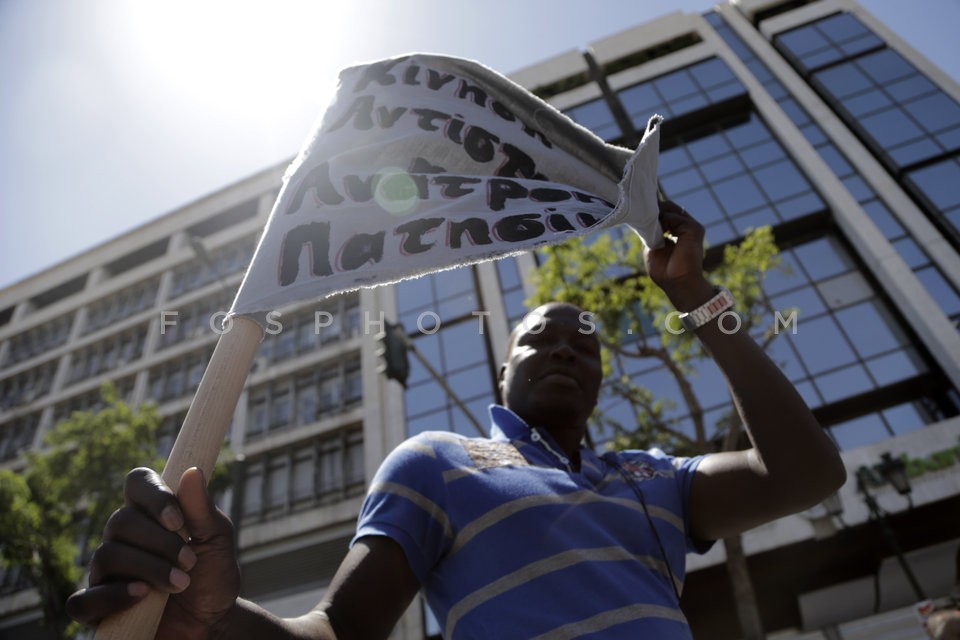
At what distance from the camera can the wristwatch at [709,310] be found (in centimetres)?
194

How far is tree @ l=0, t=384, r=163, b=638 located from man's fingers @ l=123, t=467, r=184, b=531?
48.8 ft

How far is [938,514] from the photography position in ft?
47.8

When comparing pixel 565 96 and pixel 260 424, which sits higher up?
pixel 565 96

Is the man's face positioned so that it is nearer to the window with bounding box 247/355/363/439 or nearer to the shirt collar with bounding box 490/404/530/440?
the shirt collar with bounding box 490/404/530/440

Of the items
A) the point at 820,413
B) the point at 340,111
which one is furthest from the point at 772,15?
the point at 340,111

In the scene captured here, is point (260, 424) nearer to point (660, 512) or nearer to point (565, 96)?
point (565, 96)

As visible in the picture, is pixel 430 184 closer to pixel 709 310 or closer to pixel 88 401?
pixel 709 310

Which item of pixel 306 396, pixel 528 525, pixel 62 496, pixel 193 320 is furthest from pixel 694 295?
pixel 193 320

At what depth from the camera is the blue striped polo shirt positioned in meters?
1.52

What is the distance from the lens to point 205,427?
1.12 m

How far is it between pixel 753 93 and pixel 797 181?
4509mm

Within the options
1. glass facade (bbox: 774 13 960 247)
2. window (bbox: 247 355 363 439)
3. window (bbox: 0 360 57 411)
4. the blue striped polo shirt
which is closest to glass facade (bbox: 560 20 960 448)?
glass facade (bbox: 774 13 960 247)

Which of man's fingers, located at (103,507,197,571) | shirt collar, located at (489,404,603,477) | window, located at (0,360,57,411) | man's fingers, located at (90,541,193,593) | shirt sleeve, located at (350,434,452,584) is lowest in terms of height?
man's fingers, located at (90,541,193,593)

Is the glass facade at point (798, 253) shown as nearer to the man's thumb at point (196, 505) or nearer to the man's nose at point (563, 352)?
the man's nose at point (563, 352)
